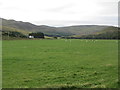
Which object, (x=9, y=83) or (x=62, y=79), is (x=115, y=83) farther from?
(x=9, y=83)

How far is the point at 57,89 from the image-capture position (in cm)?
980

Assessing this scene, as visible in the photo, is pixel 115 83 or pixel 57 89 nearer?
pixel 57 89

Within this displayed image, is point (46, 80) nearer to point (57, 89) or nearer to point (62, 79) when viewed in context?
point (62, 79)

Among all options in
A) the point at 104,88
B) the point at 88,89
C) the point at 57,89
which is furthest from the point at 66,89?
the point at 104,88

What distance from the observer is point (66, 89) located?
9.88m

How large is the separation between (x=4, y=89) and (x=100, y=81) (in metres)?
5.69

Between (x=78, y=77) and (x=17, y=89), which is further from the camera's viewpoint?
(x=78, y=77)

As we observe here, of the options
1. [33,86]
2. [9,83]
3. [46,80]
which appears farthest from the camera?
A: [46,80]

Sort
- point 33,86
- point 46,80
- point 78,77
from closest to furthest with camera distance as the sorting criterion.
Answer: point 33,86
point 46,80
point 78,77

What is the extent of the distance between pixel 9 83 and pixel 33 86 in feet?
5.61

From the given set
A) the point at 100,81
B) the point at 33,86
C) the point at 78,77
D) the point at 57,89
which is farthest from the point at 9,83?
the point at 100,81

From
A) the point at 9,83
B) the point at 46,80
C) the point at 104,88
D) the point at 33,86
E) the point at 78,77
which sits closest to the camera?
the point at 104,88

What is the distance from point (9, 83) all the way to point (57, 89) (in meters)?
3.38

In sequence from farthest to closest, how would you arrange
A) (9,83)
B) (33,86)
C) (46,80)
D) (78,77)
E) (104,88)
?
(78,77) < (46,80) < (9,83) < (33,86) < (104,88)
